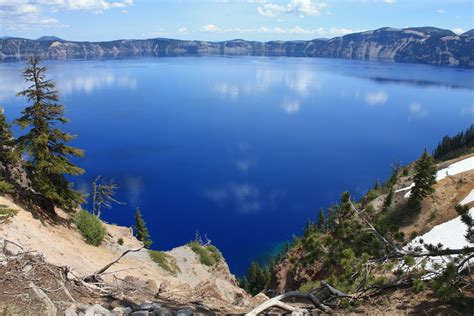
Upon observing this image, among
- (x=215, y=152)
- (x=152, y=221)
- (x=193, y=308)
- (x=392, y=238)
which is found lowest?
(x=152, y=221)

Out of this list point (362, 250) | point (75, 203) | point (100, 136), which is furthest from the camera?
point (100, 136)

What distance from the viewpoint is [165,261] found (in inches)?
1271

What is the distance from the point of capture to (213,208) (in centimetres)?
8756

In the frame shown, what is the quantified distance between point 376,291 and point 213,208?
78.5 metres

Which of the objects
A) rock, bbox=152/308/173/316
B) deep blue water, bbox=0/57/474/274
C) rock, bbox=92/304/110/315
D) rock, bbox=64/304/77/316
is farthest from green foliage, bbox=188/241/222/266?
deep blue water, bbox=0/57/474/274

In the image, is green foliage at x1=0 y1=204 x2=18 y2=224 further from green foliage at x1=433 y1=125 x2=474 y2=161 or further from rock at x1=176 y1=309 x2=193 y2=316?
green foliage at x1=433 y1=125 x2=474 y2=161

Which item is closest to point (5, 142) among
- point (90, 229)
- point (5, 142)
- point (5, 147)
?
point (5, 142)

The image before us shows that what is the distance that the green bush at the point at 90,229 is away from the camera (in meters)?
26.9

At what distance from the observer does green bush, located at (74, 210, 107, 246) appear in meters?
26.9

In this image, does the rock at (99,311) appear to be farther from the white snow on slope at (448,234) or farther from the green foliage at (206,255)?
the green foliage at (206,255)

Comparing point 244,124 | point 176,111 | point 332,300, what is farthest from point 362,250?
point 176,111

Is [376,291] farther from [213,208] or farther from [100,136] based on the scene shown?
[100,136]

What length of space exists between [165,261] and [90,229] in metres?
7.81

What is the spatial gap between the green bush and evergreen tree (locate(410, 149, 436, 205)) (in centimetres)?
2743
